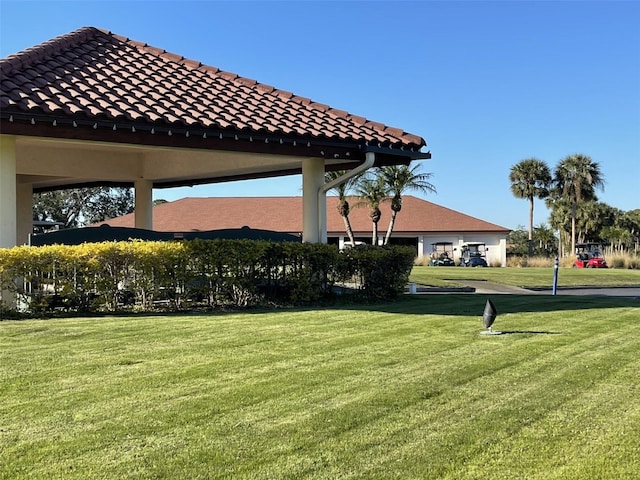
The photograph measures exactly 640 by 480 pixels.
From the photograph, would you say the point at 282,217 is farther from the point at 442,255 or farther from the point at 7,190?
the point at 7,190

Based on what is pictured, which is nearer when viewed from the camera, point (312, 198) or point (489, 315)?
point (489, 315)

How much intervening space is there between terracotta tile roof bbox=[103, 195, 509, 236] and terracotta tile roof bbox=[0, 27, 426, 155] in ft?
116

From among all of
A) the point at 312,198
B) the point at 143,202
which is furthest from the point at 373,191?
the point at 312,198

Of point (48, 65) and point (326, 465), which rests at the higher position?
point (48, 65)

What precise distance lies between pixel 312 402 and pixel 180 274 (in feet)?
18.6

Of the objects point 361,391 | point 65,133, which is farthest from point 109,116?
point 361,391

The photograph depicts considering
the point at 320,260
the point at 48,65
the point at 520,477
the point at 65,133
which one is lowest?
the point at 520,477

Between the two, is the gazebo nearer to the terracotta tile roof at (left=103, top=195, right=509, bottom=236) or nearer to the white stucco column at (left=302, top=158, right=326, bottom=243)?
the white stucco column at (left=302, top=158, right=326, bottom=243)

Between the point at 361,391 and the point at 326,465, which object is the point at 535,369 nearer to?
the point at 361,391

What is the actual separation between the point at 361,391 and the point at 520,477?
75.0 inches

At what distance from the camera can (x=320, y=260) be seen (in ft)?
38.8

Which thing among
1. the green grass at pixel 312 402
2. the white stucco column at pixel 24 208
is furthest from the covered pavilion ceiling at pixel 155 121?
the green grass at pixel 312 402

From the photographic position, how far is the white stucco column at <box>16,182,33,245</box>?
57.3ft

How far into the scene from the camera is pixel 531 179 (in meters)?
66.4
